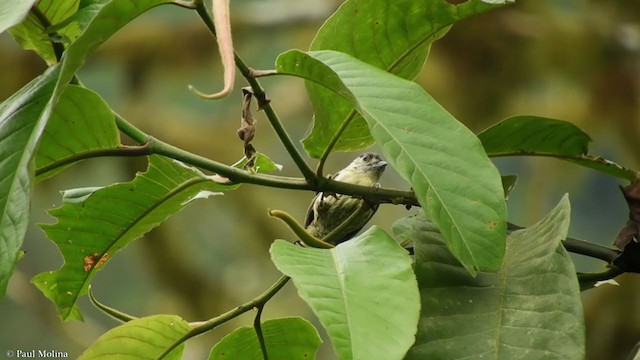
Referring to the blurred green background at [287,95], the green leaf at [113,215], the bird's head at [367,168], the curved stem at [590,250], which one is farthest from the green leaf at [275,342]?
the blurred green background at [287,95]

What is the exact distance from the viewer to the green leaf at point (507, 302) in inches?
27.1

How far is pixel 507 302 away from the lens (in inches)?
29.1

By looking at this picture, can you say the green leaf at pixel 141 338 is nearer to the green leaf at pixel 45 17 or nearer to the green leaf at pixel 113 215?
the green leaf at pixel 113 215

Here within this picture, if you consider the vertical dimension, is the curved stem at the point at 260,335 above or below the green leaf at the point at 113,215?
below

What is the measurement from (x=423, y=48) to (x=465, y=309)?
0.26 m

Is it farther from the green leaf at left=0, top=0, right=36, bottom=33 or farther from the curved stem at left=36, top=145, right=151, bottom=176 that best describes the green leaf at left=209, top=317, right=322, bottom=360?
the green leaf at left=0, top=0, right=36, bottom=33

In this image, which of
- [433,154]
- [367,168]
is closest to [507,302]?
[433,154]

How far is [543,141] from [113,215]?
1.38 feet

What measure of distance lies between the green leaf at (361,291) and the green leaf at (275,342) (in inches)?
6.3

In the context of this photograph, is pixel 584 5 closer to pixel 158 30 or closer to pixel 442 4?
pixel 158 30

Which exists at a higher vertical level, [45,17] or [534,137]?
[45,17]

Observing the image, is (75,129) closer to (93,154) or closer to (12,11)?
(93,154)

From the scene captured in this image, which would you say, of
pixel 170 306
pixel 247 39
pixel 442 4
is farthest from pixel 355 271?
pixel 247 39

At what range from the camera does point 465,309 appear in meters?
0.74
